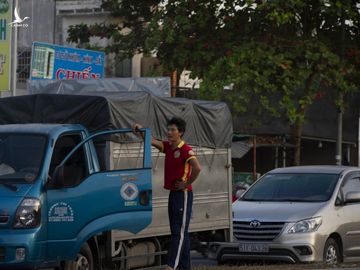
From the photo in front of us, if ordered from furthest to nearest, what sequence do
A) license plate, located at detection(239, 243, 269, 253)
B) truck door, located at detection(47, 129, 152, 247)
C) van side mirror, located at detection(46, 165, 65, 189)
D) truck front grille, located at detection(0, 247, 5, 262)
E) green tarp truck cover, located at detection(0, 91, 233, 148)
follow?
license plate, located at detection(239, 243, 269, 253) < green tarp truck cover, located at detection(0, 91, 233, 148) < truck door, located at detection(47, 129, 152, 247) < van side mirror, located at detection(46, 165, 65, 189) < truck front grille, located at detection(0, 247, 5, 262)

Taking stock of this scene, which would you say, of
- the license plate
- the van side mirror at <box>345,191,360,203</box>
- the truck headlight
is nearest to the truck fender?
the truck headlight

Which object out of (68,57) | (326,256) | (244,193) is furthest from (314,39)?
(326,256)

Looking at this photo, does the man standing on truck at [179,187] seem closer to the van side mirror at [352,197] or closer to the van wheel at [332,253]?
the van wheel at [332,253]

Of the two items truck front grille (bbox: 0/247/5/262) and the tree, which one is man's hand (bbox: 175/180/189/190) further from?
the tree

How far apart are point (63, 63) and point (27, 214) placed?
1387 centimetres

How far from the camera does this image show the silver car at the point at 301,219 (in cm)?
1371

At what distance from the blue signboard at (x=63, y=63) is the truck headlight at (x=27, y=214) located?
12.1 m

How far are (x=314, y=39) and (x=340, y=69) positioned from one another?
1049 mm

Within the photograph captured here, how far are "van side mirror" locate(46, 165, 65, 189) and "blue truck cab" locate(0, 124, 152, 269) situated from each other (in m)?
0.01

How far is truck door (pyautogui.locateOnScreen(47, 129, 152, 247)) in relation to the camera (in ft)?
32.3

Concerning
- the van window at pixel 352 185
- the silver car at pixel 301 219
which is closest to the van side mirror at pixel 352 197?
the silver car at pixel 301 219

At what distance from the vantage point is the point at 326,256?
45.7ft

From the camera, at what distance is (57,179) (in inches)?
383

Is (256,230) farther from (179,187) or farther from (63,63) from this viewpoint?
(63,63)
